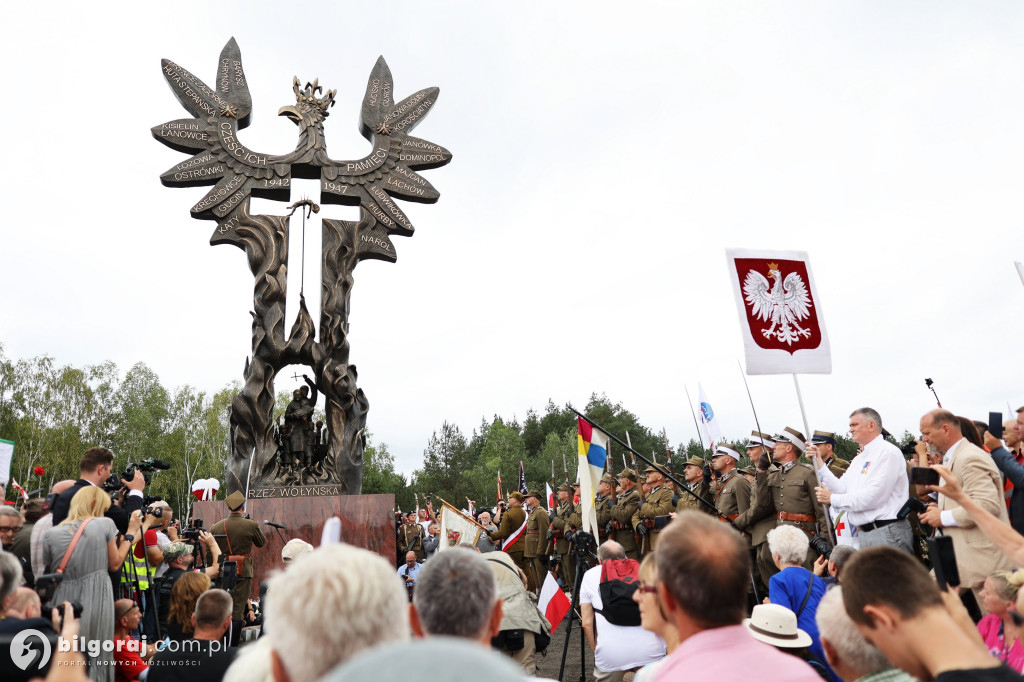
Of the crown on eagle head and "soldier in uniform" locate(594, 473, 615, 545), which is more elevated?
the crown on eagle head

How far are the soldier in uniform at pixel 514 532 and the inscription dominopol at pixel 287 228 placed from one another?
2.84m

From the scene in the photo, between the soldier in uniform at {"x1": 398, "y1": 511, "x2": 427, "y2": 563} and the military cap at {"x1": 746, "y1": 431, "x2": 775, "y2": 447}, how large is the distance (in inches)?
366

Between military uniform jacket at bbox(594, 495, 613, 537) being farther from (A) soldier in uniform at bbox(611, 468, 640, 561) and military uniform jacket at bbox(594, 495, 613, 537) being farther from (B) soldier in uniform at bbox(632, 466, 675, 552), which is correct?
(B) soldier in uniform at bbox(632, 466, 675, 552)

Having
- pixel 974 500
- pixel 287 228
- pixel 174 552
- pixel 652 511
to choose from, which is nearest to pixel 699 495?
pixel 652 511

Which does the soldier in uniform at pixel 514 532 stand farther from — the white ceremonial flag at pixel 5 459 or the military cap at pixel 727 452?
the white ceremonial flag at pixel 5 459

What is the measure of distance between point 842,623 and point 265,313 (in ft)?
44.1

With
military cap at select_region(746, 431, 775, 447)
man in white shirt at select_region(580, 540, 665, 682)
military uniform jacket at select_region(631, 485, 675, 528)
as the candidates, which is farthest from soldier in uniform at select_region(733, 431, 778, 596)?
man in white shirt at select_region(580, 540, 665, 682)

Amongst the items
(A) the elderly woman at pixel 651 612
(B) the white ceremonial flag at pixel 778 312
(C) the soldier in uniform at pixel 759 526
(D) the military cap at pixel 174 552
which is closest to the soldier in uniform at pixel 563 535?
(C) the soldier in uniform at pixel 759 526

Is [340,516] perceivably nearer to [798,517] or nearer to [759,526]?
[759,526]

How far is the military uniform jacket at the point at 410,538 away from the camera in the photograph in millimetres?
16427

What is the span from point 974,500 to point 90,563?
5.40 metres

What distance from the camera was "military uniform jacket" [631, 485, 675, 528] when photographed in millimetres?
9391

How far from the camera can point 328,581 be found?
5.03ft

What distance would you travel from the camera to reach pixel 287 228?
49.0 ft
